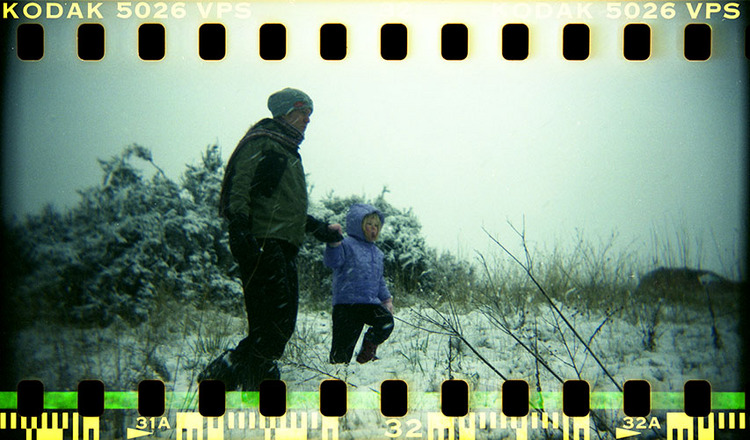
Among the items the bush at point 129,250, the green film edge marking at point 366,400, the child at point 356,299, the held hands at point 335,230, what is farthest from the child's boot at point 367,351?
the bush at point 129,250

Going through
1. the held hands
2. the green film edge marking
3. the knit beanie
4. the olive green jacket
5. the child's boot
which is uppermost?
the knit beanie

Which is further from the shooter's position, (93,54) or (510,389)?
(93,54)

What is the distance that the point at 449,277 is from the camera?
6020mm

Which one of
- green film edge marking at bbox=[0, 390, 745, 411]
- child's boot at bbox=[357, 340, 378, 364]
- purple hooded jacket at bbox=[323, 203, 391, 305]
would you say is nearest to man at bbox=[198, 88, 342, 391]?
green film edge marking at bbox=[0, 390, 745, 411]

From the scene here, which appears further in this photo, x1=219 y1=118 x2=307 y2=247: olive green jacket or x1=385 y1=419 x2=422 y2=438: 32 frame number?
x1=219 y1=118 x2=307 y2=247: olive green jacket

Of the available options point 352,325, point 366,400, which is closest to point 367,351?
point 352,325

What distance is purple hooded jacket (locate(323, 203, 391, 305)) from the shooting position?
148 inches

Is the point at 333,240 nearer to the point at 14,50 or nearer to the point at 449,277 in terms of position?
the point at 14,50

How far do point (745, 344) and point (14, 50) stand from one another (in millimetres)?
4732

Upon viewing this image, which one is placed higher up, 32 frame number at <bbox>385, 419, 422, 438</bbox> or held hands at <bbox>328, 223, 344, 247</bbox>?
held hands at <bbox>328, 223, 344, 247</bbox>

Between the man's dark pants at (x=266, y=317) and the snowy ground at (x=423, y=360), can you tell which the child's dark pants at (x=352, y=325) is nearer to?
the snowy ground at (x=423, y=360)

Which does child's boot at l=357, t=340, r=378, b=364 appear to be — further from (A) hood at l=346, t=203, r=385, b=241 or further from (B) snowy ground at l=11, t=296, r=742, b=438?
(A) hood at l=346, t=203, r=385, b=241

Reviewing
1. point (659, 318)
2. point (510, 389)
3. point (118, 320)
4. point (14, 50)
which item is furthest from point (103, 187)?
point (659, 318)

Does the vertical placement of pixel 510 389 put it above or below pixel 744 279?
below
